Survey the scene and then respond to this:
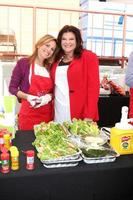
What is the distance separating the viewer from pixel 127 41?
11.5 feet

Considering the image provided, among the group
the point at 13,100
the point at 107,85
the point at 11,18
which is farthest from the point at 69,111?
the point at 11,18

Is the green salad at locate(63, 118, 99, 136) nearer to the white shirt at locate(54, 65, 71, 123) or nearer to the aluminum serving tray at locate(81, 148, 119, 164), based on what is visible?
the aluminum serving tray at locate(81, 148, 119, 164)

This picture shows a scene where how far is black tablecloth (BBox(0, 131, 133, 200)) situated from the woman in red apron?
0.64 meters

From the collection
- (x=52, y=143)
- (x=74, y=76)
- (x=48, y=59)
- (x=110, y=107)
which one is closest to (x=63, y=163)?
(x=52, y=143)

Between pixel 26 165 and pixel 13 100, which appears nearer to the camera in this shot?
pixel 26 165

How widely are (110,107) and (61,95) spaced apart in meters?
1.16

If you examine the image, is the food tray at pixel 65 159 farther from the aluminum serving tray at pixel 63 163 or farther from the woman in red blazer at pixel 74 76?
the woman in red blazer at pixel 74 76

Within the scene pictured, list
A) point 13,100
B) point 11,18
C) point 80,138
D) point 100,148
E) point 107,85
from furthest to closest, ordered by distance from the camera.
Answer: point 11,18 < point 107,85 < point 13,100 < point 80,138 < point 100,148

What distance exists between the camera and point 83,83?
6.27 ft

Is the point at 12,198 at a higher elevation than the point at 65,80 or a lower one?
lower

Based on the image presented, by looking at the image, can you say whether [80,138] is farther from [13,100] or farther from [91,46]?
[91,46]

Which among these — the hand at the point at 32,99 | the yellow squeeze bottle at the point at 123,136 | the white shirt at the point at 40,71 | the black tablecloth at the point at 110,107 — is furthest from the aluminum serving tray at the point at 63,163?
the black tablecloth at the point at 110,107

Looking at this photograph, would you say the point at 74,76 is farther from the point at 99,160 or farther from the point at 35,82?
the point at 99,160

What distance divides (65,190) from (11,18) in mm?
4275
